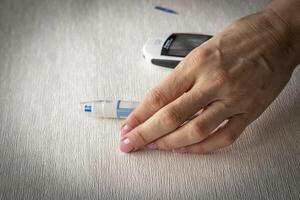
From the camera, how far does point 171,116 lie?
0.43 metres

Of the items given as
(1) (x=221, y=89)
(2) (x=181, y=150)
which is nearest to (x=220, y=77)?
(1) (x=221, y=89)

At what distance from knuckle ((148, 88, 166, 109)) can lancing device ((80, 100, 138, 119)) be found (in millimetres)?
37

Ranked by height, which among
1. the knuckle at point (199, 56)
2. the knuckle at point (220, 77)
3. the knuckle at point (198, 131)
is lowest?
the knuckle at point (198, 131)

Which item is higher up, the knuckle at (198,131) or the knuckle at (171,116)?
the knuckle at (171,116)

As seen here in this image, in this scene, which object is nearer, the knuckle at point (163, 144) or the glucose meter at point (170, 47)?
the knuckle at point (163, 144)

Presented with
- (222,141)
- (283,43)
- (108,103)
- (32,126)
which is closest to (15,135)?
(32,126)

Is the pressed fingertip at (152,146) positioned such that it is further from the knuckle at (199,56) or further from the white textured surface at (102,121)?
the knuckle at (199,56)

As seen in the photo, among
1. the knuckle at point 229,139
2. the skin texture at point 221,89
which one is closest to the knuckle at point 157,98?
the skin texture at point 221,89

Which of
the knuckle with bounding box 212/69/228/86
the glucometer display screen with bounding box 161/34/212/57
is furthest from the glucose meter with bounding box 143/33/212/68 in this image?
the knuckle with bounding box 212/69/228/86

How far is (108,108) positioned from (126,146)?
0.07 meters

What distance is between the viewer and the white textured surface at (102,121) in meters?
0.40

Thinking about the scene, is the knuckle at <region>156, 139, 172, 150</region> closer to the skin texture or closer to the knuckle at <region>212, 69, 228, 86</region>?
the skin texture

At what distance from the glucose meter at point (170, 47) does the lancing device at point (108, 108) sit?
111 millimetres

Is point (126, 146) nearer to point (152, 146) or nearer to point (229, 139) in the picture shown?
point (152, 146)
